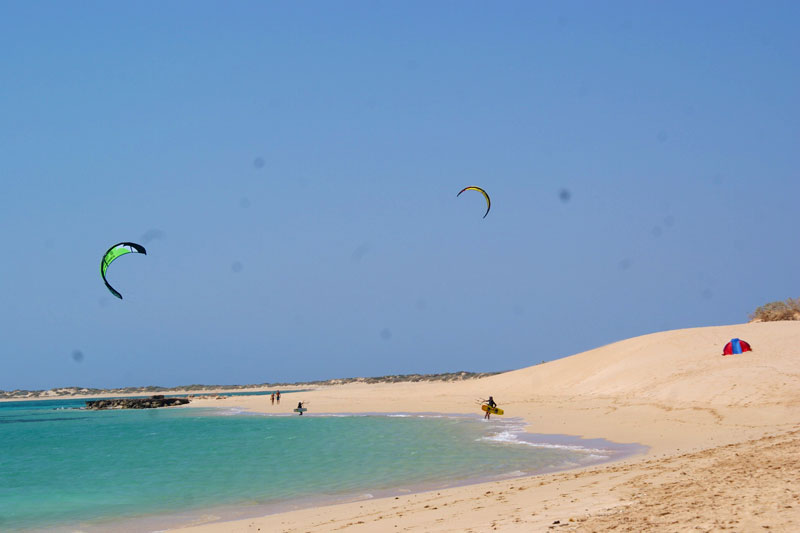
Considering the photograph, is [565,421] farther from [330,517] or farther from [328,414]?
[328,414]

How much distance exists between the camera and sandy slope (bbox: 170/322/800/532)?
9.05 meters

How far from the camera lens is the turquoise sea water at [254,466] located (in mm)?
16547

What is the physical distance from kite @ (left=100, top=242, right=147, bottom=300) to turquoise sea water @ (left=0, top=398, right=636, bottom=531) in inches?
282

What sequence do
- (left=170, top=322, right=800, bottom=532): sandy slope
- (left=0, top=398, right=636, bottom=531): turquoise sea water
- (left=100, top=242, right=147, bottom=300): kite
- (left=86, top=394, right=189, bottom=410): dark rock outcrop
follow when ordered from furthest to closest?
(left=86, top=394, right=189, bottom=410): dark rock outcrop < (left=100, top=242, right=147, bottom=300): kite < (left=0, top=398, right=636, bottom=531): turquoise sea water < (left=170, top=322, right=800, bottom=532): sandy slope

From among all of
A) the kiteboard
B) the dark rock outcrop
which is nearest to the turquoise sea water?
the kiteboard

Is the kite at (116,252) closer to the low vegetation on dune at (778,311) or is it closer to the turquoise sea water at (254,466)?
the turquoise sea water at (254,466)

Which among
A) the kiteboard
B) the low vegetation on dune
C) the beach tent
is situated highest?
the low vegetation on dune

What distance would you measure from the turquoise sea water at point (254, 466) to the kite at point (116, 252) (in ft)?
23.5

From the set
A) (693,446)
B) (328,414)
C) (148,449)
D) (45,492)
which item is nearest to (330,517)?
(693,446)

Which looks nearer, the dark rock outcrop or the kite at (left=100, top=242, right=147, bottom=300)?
the kite at (left=100, top=242, right=147, bottom=300)

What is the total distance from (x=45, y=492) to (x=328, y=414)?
1095 inches

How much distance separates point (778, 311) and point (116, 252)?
4208cm

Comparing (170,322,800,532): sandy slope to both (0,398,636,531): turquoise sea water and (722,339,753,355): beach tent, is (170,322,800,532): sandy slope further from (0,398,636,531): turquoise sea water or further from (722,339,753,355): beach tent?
(0,398,636,531): turquoise sea water

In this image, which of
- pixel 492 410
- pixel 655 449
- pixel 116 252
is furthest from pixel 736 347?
pixel 116 252
